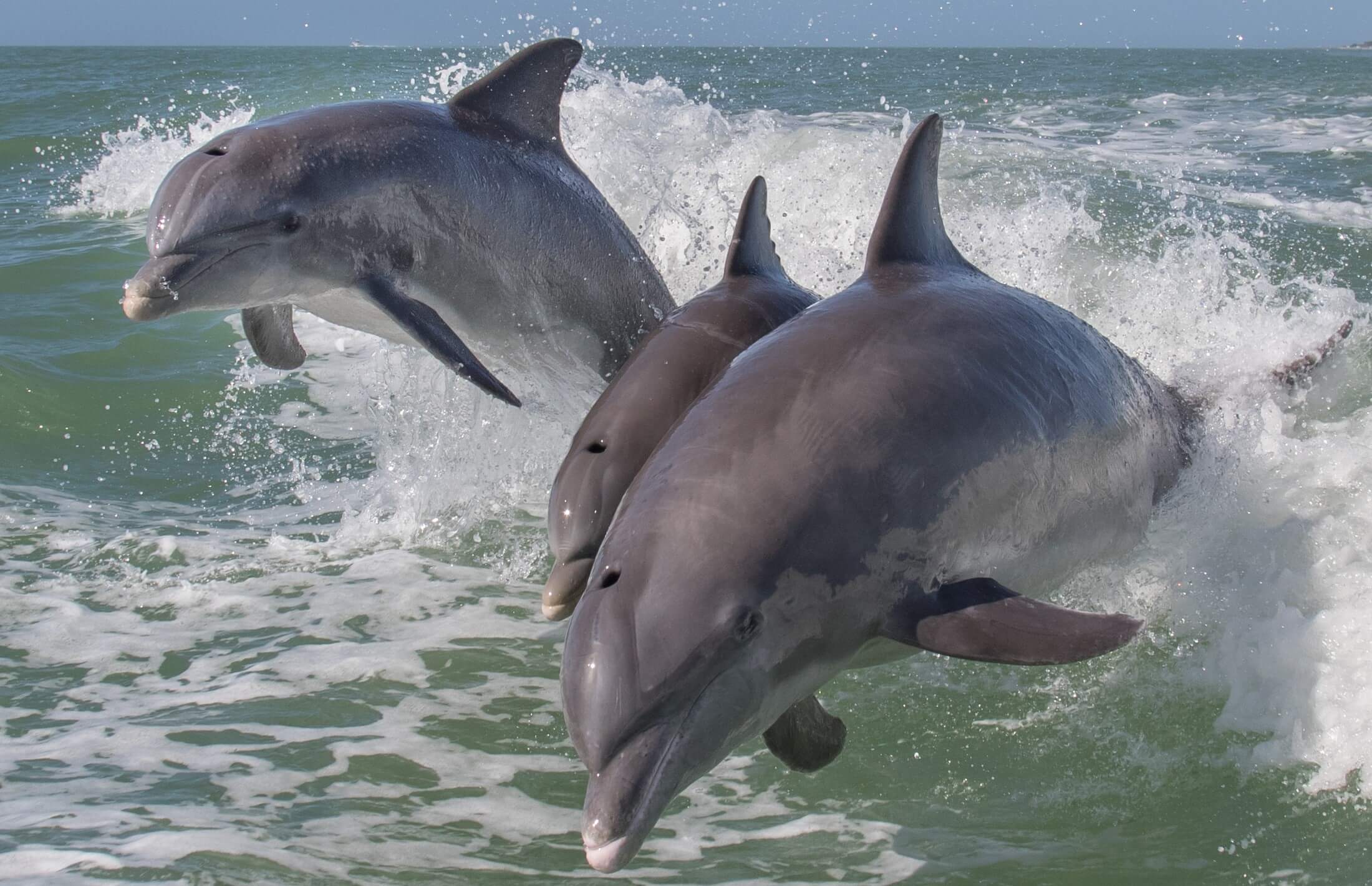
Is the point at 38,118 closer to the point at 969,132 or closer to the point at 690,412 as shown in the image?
the point at 969,132

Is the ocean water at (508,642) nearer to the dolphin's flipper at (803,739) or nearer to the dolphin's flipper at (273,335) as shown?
the dolphin's flipper at (803,739)

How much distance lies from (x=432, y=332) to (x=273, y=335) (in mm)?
1478

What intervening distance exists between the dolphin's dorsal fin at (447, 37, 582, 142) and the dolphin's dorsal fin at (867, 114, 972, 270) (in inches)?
88.3

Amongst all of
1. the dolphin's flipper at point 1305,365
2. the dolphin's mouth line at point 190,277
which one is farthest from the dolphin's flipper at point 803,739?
the dolphin's flipper at point 1305,365

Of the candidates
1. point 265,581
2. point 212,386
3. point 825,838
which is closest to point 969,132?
point 212,386

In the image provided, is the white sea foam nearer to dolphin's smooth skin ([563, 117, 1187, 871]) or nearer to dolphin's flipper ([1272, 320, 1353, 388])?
dolphin's flipper ([1272, 320, 1353, 388])

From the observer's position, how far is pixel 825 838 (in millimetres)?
4668

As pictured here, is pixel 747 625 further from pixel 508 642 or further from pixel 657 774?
pixel 508 642

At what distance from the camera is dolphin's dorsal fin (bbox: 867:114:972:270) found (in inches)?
203

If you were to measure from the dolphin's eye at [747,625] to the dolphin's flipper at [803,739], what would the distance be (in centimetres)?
73

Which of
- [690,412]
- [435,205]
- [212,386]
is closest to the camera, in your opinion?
[690,412]

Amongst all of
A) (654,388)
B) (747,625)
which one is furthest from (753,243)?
(747,625)

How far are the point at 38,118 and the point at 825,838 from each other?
34709mm

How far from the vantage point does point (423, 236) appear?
6324 mm
